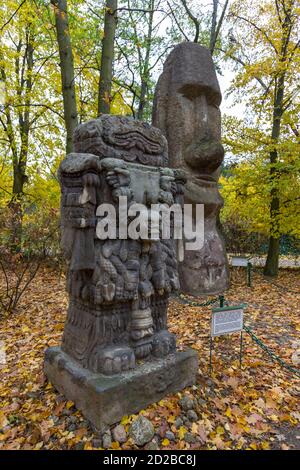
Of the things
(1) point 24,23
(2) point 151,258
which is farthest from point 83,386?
(1) point 24,23

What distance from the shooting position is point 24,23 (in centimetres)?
937

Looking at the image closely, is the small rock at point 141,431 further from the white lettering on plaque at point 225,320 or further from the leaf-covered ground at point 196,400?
the white lettering on plaque at point 225,320

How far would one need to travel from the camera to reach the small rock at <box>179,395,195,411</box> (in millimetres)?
2831

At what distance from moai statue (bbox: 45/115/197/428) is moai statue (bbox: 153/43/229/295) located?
3.69m

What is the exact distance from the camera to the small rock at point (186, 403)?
2.83m

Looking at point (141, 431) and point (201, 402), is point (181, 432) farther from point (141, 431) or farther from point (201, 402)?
point (201, 402)

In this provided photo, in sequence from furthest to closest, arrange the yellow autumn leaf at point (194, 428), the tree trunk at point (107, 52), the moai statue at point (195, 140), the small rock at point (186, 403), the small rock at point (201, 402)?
1. the moai statue at point (195, 140)
2. the tree trunk at point (107, 52)
3. the small rock at point (201, 402)
4. the small rock at point (186, 403)
5. the yellow autumn leaf at point (194, 428)

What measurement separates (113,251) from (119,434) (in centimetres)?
150

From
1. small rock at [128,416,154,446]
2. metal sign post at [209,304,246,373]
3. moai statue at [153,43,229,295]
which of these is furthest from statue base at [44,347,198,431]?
moai statue at [153,43,229,295]

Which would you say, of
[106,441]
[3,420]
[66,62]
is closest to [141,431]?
[106,441]

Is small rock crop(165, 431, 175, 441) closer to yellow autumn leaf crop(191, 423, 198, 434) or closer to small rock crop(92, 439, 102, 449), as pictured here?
yellow autumn leaf crop(191, 423, 198, 434)

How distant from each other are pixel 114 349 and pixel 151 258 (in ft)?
3.05

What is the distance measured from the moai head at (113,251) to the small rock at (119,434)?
0.43 m

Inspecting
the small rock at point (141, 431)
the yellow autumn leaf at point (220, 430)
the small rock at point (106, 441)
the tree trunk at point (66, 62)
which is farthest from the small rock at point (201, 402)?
the tree trunk at point (66, 62)
